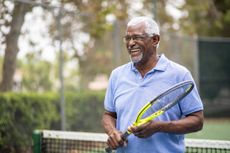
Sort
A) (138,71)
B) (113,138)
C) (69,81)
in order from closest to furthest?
(113,138) < (138,71) < (69,81)

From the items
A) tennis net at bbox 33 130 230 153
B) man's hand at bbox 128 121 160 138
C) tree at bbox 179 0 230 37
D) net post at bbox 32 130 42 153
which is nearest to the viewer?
man's hand at bbox 128 121 160 138

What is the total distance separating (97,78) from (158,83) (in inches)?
318

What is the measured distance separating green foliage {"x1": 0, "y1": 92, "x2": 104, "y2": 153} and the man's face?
3.70m

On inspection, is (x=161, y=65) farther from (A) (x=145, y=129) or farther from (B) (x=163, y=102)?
(A) (x=145, y=129)

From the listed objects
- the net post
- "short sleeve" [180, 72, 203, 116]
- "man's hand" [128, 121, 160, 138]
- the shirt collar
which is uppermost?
the shirt collar

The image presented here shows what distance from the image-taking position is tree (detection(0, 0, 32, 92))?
757 centimetres

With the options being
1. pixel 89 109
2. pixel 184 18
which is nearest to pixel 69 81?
pixel 89 109

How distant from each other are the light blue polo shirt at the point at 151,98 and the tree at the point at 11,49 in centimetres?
401

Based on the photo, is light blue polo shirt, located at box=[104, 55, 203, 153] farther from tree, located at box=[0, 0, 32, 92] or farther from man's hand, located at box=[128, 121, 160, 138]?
tree, located at box=[0, 0, 32, 92]

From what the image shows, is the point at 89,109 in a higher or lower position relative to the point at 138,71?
lower

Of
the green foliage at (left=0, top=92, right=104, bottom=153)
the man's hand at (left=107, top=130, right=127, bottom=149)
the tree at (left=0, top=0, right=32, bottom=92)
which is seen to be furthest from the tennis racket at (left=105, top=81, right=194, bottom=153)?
the tree at (left=0, top=0, right=32, bottom=92)

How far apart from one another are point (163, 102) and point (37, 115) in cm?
501

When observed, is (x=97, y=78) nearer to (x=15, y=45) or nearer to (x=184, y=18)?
(x=15, y=45)

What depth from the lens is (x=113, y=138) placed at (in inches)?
145
